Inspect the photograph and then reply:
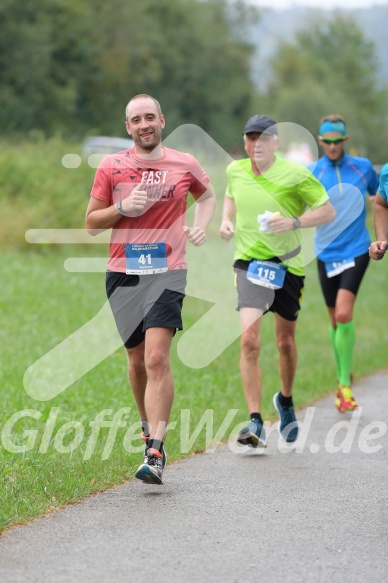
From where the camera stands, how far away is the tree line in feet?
163

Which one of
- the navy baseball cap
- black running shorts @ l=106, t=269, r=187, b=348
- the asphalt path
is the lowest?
the asphalt path

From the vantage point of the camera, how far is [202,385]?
1136 centimetres

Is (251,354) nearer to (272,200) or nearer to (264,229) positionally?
(264,229)

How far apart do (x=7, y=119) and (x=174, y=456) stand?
4257 centimetres

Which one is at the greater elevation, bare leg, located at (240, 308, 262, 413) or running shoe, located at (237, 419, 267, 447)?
bare leg, located at (240, 308, 262, 413)

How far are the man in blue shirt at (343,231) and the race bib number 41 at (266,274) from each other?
2147mm

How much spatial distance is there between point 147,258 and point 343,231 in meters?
4.05

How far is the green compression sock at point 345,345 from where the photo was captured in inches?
421

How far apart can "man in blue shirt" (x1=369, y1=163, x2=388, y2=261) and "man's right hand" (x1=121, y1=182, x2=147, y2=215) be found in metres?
1.46

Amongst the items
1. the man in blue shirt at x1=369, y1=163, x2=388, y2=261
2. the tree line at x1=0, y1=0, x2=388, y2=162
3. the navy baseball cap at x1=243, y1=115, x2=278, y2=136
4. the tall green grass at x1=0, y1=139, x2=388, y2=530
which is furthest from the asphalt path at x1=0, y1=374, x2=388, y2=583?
the tree line at x1=0, y1=0, x2=388, y2=162

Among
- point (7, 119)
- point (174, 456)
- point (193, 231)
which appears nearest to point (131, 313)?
point (193, 231)

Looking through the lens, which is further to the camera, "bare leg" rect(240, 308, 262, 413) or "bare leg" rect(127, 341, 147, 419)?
"bare leg" rect(240, 308, 262, 413)

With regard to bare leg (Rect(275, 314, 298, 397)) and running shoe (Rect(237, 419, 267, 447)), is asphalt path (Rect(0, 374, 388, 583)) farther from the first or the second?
bare leg (Rect(275, 314, 298, 397))

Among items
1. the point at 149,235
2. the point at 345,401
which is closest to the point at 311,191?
the point at 149,235
